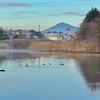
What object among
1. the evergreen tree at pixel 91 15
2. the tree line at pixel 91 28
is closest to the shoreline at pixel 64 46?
the tree line at pixel 91 28

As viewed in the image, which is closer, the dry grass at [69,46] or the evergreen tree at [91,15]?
the dry grass at [69,46]

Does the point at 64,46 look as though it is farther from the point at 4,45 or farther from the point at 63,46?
the point at 4,45

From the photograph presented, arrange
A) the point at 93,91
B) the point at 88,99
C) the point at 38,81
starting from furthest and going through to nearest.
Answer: the point at 38,81 < the point at 93,91 < the point at 88,99

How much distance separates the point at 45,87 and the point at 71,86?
5.29ft

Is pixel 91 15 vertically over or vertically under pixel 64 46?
over

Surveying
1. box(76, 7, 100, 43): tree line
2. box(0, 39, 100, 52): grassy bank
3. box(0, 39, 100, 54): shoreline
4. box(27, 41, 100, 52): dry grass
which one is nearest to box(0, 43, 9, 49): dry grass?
box(0, 39, 100, 54): shoreline

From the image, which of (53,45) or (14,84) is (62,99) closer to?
(14,84)

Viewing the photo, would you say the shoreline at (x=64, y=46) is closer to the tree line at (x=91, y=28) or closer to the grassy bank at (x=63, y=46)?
the grassy bank at (x=63, y=46)

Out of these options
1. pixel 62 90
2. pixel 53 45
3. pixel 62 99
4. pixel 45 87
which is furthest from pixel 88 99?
pixel 53 45

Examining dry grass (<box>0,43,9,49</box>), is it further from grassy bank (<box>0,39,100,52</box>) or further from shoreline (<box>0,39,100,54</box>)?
grassy bank (<box>0,39,100,52</box>)

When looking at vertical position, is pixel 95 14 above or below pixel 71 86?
above

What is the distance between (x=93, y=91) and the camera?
62.8 feet

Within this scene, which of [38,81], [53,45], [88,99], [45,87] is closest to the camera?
[88,99]

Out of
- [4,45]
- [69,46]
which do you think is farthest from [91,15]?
[4,45]
